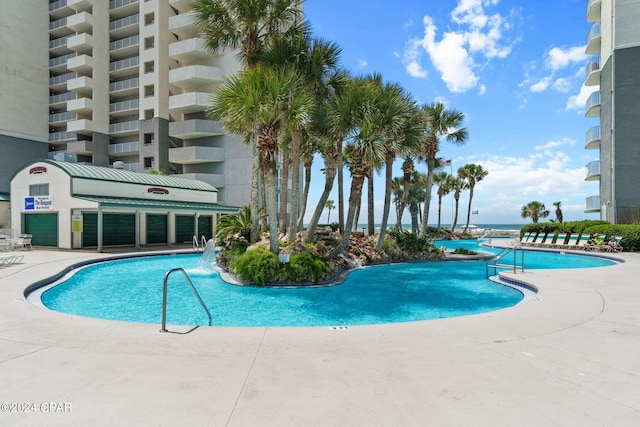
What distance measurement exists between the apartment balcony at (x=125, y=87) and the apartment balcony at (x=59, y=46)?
765 cm

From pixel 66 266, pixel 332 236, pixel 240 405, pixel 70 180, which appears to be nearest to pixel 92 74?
pixel 70 180

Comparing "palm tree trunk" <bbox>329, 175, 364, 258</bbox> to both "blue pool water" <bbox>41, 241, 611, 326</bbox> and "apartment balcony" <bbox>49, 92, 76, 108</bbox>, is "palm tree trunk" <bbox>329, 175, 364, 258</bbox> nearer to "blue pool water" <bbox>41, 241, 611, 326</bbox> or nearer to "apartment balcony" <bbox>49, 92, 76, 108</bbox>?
"blue pool water" <bbox>41, 241, 611, 326</bbox>

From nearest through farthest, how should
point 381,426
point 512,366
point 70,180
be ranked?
point 381,426
point 512,366
point 70,180

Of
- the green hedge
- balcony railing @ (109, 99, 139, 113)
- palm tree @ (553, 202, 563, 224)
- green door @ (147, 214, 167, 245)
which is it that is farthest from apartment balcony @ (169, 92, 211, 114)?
palm tree @ (553, 202, 563, 224)

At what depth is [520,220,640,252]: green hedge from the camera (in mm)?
19266

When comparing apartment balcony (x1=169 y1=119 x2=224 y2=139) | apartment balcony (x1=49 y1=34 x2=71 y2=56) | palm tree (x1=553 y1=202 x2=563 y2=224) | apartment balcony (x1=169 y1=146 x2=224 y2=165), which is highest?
apartment balcony (x1=49 y1=34 x2=71 y2=56)

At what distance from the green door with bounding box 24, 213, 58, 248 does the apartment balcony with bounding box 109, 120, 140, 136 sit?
58.0ft

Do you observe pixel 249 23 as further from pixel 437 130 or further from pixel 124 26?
pixel 124 26

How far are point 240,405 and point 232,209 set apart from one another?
2570 centimetres

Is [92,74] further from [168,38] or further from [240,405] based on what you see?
[240,405]

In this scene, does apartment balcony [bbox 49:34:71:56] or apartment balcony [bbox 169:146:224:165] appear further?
apartment balcony [bbox 49:34:71:56]

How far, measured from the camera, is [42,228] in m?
20.3

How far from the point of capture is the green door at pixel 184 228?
81.4ft

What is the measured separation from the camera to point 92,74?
36.5 meters
